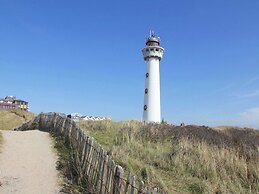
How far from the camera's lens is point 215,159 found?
11164 mm

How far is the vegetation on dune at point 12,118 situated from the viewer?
127 ft

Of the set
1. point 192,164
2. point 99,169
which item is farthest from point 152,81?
point 99,169

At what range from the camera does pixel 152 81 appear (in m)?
33.8

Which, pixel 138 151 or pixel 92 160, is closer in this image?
pixel 92 160

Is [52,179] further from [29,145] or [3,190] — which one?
[29,145]

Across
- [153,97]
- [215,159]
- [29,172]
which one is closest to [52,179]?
[29,172]

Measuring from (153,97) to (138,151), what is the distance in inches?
816

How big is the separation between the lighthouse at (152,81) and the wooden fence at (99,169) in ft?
63.3

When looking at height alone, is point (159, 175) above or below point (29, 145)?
below

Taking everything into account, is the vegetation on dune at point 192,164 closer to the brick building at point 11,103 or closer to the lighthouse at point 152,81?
the lighthouse at point 152,81

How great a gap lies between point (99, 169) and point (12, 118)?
3576cm

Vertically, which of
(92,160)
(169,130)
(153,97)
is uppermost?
(153,97)

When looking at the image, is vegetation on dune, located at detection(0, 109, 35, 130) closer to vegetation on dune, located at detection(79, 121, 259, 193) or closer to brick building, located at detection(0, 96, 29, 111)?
vegetation on dune, located at detection(79, 121, 259, 193)

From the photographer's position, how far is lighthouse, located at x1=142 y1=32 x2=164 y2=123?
3309 cm
